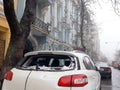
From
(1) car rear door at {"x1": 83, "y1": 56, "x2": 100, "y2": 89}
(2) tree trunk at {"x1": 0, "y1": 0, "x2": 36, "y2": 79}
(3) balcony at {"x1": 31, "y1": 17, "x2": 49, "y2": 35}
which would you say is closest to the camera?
(1) car rear door at {"x1": 83, "y1": 56, "x2": 100, "y2": 89}

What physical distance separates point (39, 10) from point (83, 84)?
21698 millimetres

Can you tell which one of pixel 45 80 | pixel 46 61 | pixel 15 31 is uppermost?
pixel 15 31

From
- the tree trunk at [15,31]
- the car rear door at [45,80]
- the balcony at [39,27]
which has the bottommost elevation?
the car rear door at [45,80]

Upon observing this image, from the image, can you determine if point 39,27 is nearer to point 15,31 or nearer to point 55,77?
point 15,31

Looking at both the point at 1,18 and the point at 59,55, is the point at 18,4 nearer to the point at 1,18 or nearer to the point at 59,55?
the point at 1,18

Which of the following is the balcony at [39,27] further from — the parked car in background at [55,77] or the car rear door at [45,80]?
the car rear door at [45,80]

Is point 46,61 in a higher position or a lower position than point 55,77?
higher

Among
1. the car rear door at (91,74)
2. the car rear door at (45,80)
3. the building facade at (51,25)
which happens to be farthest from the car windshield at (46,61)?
the building facade at (51,25)

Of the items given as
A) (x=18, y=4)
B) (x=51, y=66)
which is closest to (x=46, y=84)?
(x=51, y=66)

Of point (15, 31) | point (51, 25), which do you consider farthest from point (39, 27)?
Answer: point (15, 31)

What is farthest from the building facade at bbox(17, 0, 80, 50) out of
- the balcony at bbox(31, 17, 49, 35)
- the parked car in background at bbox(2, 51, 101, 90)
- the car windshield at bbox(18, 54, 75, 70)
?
the parked car in background at bbox(2, 51, 101, 90)

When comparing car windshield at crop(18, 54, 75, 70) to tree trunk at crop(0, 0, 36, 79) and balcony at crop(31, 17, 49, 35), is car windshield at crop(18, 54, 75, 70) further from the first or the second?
balcony at crop(31, 17, 49, 35)

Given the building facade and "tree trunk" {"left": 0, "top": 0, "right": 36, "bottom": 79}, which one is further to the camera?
the building facade

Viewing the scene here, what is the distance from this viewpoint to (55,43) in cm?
3388
